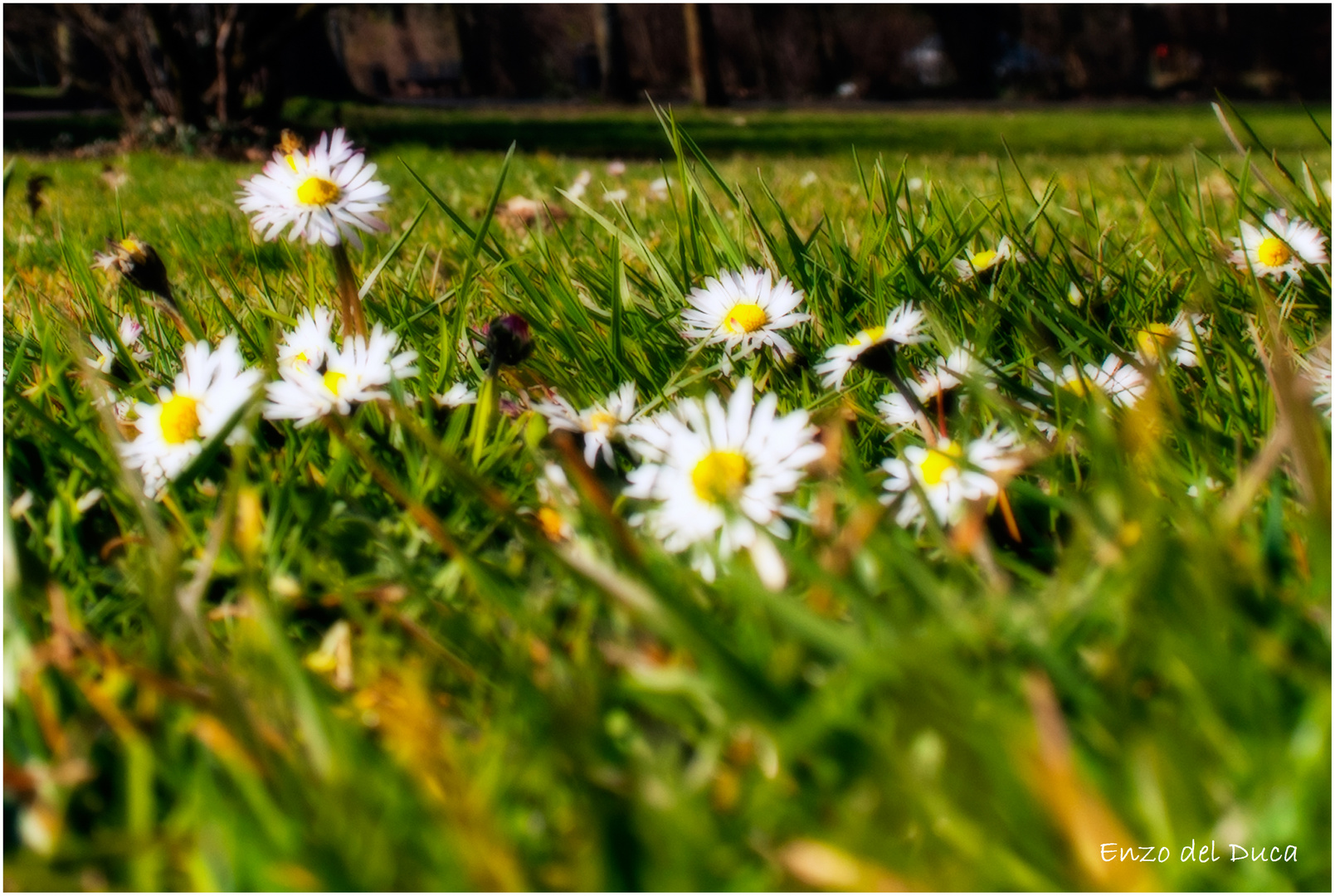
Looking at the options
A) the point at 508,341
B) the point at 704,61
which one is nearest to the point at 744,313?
the point at 508,341

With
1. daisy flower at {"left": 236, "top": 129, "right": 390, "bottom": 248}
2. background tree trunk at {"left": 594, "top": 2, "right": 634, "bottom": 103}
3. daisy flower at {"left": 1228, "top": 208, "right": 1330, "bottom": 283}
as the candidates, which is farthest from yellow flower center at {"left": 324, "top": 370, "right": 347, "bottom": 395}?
background tree trunk at {"left": 594, "top": 2, "right": 634, "bottom": 103}

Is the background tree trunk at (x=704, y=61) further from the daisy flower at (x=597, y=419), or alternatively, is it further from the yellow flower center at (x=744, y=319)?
the daisy flower at (x=597, y=419)

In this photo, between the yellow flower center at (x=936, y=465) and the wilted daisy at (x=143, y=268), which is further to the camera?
the wilted daisy at (x=143, y=268)

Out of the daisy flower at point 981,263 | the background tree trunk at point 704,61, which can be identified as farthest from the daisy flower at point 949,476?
the background tree trunk at point 704,61

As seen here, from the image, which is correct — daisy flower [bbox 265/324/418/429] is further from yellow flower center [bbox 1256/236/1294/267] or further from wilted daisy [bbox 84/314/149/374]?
yellow flower center [bbox 1256/236/1294/267]

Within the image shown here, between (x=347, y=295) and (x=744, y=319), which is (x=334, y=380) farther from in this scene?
(x=744, y=319)

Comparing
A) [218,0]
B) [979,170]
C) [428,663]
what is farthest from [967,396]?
[218,0]
